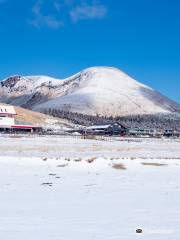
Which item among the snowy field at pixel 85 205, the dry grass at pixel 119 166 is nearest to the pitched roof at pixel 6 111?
the dry grass at pixel 119 166

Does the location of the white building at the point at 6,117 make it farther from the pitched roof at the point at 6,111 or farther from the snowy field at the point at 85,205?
the snowy field at the point at 85,205

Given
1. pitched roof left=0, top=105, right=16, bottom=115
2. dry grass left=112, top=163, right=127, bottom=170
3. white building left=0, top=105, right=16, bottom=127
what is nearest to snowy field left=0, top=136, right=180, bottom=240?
dry grass left=112, top=163, right=127, bottom=170

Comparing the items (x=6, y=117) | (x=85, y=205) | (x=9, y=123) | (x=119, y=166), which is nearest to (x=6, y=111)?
(x=6, y=117)

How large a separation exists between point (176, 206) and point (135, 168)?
1598 cm

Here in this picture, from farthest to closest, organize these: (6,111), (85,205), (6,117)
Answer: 1. (6,111)
2. (6,117)
3. (85,205)

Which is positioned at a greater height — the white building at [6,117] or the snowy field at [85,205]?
the white building at [6,117]

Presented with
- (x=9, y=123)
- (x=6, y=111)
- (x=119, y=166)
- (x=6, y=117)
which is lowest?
(x=119, y=166)

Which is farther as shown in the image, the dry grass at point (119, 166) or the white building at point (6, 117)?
the white building at point (6, 117)

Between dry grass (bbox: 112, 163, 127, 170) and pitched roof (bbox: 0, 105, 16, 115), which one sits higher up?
pitched roof (bbox: 0, 105, 16, 115)

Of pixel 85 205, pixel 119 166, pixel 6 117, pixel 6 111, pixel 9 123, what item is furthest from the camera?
pixel 6 111

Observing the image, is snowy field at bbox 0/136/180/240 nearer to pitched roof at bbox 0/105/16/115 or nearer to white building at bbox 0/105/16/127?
white building at bbox 0/105/16/127

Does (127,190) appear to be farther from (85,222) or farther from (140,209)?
(85,222)

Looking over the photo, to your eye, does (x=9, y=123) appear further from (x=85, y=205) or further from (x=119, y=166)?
(x=85, y=205)

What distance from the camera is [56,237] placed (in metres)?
10.4
